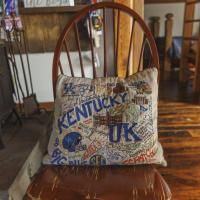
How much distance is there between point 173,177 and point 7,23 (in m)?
1.26

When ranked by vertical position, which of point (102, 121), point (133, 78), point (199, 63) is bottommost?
point (199, 63)

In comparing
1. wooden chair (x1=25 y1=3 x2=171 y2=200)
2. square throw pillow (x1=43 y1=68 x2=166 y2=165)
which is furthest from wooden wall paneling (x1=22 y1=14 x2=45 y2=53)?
wooden chair (x1=25 y1=3 x2=171 y2=200)

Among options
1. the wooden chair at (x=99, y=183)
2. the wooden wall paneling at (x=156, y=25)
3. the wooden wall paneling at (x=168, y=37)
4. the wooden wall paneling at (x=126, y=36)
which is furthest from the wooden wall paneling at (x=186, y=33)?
the wooden chair at (x=99, y=183)

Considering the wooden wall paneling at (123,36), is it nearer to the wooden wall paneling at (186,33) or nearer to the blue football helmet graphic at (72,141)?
the blue football helmet graphic at (72,141)

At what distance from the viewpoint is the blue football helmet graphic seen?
2.55ft

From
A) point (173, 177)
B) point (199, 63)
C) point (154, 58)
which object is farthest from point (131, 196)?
point (199, 63)

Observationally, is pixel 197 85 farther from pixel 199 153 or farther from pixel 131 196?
A: pixel 131 196

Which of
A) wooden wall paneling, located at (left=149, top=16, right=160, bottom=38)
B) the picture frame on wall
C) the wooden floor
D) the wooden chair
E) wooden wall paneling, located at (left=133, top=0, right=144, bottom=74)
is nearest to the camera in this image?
the wooden chair

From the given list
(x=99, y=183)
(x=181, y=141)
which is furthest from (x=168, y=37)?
(x=99, y=183)

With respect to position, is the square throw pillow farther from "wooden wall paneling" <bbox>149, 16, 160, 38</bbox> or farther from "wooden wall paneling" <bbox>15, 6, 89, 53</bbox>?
"wooden wall paneling" <bbox>149, 16, 160, 38</bbox>

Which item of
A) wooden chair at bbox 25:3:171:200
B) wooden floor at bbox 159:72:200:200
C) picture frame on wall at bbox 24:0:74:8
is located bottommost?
wooden floor at bbox 159:72:200:200

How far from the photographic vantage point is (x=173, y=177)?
129cm

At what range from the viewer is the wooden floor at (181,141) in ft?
4.02

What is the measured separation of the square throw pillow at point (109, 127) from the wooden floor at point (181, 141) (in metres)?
0.56
